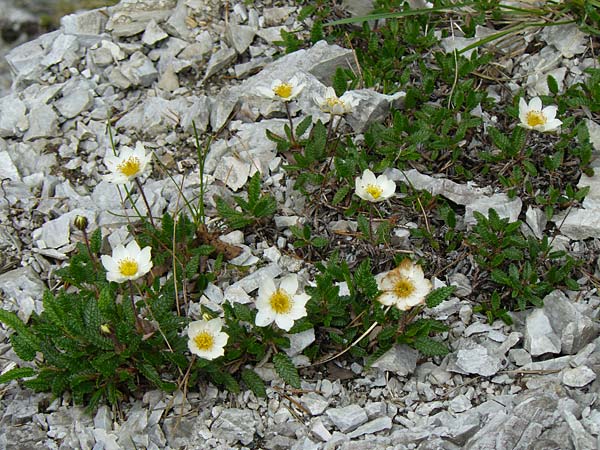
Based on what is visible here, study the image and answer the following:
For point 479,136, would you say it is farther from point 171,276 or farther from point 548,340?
point 171,276

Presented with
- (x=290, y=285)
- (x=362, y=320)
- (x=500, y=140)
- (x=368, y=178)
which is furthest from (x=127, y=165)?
(x=500, y=140)

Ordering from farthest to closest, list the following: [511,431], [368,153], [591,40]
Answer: [591,40] → [368,153] → [511,431]

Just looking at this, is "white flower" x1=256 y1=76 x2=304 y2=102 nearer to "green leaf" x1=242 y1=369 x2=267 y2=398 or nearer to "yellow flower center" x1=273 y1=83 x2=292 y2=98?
"yellow flower center" x1=273 y1=83 x2=292 y2=98

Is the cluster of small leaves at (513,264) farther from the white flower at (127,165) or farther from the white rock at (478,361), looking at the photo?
the white flower at (127,165)

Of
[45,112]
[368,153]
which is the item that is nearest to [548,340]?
[368,153]

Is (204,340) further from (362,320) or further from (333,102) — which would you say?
(333,102)

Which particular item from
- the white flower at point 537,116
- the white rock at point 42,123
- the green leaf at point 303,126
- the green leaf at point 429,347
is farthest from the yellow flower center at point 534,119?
the white rock at point 42,123
